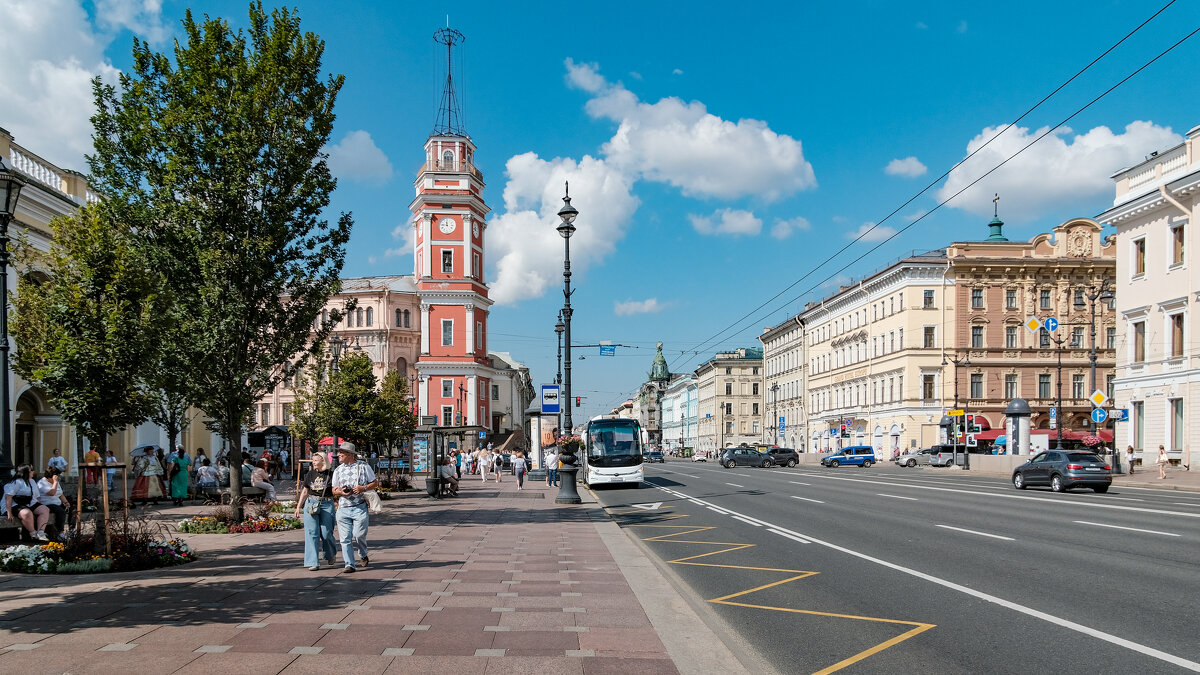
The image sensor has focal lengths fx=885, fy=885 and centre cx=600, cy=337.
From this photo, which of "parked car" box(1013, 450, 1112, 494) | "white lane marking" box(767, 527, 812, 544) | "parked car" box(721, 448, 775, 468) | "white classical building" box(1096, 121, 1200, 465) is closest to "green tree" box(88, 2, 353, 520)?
"white lane marking" box(767, 527, 812, 544)

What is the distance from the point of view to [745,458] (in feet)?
214

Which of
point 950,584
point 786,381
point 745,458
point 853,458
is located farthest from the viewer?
point 786,381

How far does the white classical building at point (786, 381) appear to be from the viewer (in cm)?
10188

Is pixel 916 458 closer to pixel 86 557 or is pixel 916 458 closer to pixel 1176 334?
pixel 1176 334

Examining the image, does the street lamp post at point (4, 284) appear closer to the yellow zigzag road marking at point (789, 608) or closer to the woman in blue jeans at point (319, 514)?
the woman in blue jeans at point (319, 514)

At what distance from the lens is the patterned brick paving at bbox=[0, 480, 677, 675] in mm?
6668

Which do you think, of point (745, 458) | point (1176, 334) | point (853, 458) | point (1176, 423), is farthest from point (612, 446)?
point (853, 458)

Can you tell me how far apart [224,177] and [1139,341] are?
1812 inches

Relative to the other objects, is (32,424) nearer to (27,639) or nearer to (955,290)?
(27,639)

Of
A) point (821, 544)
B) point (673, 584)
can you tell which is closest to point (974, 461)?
point (821, 544)

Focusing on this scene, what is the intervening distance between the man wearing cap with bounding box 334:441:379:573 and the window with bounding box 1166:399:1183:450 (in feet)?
142

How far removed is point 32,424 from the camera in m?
29.8

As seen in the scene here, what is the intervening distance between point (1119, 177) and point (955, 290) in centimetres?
2336

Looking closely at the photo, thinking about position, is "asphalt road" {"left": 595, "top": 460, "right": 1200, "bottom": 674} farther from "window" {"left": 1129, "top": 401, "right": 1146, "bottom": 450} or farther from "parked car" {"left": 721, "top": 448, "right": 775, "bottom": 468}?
"parked car" {"left": 721, "top": 448, "right": 775, "bottom": 468}
